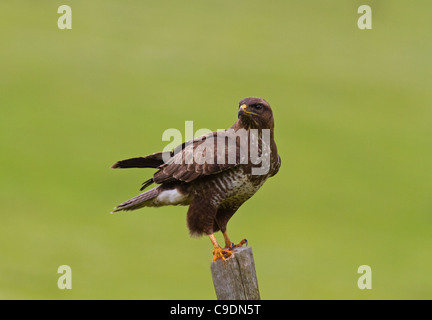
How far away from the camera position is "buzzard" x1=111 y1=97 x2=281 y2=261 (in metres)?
8.80

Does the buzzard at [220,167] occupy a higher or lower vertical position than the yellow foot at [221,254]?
higher

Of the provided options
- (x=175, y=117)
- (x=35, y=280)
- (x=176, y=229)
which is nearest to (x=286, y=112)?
(x=175, y=117)

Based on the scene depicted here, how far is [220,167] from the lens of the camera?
8734 mm

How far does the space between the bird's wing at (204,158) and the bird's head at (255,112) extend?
220 millimetres

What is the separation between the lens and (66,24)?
47062mm

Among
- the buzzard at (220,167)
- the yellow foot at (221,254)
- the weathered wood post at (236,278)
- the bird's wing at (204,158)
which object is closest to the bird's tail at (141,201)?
the buzzard at (220,167)

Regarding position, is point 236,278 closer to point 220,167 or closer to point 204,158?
point 220,167

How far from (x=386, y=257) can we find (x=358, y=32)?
62.1 ft

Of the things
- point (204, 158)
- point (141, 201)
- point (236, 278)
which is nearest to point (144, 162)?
point (141, 201)

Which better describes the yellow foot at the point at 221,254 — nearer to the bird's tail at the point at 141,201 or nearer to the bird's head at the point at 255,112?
the bird's tail at the point at 141,201

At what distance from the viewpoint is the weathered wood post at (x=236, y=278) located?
26.5 ft

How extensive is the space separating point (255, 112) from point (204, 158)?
0.66 m

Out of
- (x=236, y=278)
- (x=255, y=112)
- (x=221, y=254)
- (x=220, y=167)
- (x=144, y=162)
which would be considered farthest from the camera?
(x=144, y=162)
